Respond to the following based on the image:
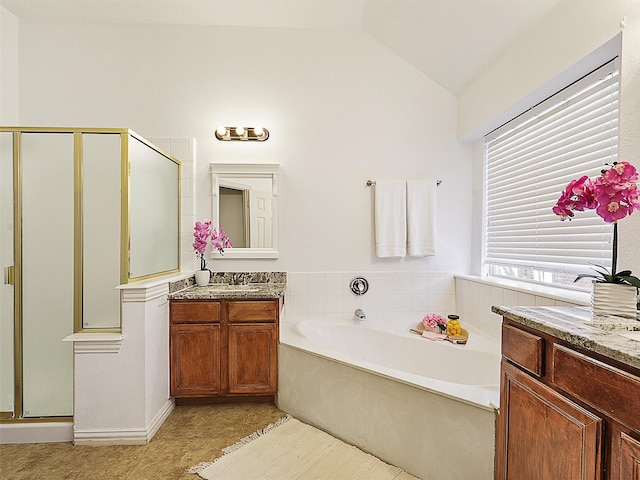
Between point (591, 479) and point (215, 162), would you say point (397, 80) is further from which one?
point (591, 479)

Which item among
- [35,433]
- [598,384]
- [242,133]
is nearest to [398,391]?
[598,384]

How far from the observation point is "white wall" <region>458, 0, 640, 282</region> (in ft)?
4.53

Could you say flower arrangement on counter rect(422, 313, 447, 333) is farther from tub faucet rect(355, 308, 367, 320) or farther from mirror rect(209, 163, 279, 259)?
mirror rect(209, 163, 279, 259)

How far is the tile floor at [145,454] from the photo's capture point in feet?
5.70

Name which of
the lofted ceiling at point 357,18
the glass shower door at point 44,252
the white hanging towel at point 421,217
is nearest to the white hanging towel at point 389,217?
the white hanging towel at point 421,217

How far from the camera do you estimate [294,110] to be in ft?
9.68

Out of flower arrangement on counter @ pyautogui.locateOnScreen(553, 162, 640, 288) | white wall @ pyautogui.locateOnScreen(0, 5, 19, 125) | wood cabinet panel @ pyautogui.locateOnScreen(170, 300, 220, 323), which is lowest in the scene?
wood cabinet panel @ pyautogui.locateOnScreen(170, 300, 220, 323)

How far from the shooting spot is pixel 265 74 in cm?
294

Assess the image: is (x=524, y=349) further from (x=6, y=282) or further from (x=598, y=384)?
(x=6, y=282)

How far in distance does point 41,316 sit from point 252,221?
1540 mm

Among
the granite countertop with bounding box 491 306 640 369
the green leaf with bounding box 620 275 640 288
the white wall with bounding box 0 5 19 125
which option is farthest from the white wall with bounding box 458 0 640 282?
the white wall with bounding box 0 5 19 125

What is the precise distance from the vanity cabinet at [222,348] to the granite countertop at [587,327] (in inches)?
62.5

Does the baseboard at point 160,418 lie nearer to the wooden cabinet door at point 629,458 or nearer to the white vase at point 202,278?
the white vase at point 202,278

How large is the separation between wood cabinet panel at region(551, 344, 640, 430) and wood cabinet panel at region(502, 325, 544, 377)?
0.18 ft
